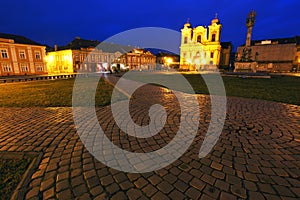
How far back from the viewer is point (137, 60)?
6444 cm

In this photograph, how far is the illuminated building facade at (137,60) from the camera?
60281 mm

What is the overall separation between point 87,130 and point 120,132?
970 millimetres

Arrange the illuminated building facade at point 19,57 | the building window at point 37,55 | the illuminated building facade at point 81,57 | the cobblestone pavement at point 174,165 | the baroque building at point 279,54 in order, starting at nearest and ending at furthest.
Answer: the cobblestone pavement at point 174,165 < the illuminated building facade at point 19,57 < the building window at point 37,55 < the illuminated building facade at point 81,57 < the baroque building at point 279,54

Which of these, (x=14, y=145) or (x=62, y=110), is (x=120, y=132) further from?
(x=62, y=110)

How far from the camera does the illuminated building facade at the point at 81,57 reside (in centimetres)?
4609

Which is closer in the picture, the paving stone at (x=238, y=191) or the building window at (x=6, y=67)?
the paving stone at (x=238, y=191)

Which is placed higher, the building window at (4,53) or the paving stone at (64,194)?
the building window at (4,53)

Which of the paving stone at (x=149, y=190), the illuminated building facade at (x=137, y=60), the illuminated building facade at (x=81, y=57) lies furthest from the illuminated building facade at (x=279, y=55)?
the paving stone at (x=149, y=190)

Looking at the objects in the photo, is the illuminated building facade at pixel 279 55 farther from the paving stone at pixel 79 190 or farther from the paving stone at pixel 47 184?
the paving stone at pixel 47 184

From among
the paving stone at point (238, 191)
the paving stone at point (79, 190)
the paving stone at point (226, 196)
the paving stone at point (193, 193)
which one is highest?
the paving stone at point (193, 193)

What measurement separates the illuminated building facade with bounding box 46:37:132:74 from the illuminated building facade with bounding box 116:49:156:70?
3.94m

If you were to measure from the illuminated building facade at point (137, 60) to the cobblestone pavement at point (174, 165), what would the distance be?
56002 mm

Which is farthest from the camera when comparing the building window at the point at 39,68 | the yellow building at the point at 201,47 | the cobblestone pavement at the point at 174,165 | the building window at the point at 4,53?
the yellow building at the point at 201,47

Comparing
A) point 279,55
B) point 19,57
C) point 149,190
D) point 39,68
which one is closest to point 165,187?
point 149,190
